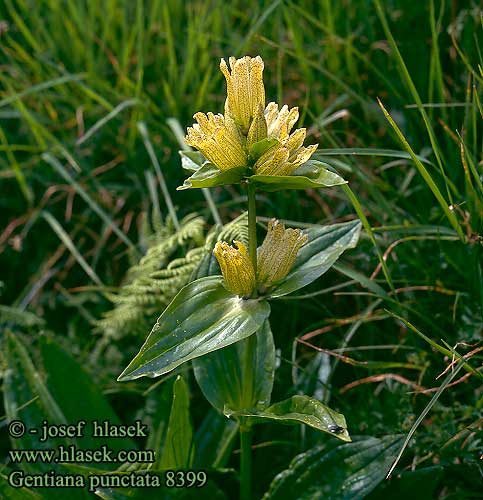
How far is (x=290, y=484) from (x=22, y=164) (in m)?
1.43

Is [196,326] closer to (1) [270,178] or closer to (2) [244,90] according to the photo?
(1) [270,178]

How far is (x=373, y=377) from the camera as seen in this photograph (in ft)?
5.22

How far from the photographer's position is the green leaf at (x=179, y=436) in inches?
58.0

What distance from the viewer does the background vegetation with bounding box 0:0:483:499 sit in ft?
5.14

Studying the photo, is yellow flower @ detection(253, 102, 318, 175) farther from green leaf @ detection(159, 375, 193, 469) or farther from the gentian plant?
green leaf @ detection(159, 375, 193, 469)

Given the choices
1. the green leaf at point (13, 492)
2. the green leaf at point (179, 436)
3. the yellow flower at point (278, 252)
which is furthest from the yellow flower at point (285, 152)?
the green leaf at point (13, 492)

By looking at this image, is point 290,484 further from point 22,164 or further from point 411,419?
point 22,164

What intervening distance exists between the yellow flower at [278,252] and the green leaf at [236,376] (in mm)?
174

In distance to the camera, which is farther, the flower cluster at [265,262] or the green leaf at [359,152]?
the green leaf at [359,152]

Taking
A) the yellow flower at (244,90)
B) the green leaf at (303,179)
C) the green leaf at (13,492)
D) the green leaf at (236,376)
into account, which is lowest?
the green leaf at (13,492)

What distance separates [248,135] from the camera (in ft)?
4.15

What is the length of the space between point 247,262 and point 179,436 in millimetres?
458

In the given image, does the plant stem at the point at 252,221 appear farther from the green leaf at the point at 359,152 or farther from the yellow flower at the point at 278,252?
the green leaf at the point at 359,152

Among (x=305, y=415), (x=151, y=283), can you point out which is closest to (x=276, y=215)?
(x=151, y=283)
